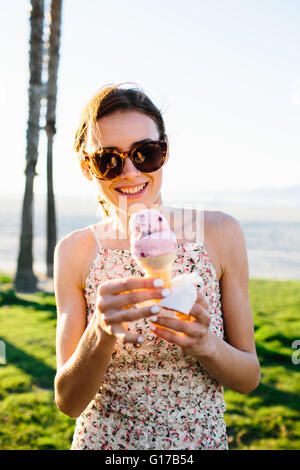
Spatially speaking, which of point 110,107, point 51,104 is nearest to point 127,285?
point 110,107

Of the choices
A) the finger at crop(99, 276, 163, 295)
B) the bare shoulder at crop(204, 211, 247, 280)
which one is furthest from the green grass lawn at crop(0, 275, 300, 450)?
the finger at crop(99, 276, 163, 295)

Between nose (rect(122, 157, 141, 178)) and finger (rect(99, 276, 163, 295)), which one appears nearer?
finger (rect(99, 276, 163, 295))

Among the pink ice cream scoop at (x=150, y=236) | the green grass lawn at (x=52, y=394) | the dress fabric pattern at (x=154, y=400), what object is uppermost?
the pink ice cream scoop at (x=150, y=236)

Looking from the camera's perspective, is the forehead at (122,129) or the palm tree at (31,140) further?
the palm tree at (31,140)

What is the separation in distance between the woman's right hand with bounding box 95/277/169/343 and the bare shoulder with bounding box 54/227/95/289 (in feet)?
1.88

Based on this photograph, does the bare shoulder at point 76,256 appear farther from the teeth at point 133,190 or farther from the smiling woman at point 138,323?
the teeth at point 133,190

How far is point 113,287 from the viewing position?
154 centimetres

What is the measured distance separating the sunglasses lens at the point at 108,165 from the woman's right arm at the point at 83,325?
0.44 meters

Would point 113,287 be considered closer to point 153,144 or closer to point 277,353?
point 153,144

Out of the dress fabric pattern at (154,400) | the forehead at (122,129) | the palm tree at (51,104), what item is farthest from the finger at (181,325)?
the palm tree at (51,104)

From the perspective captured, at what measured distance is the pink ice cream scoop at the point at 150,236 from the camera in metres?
1.69

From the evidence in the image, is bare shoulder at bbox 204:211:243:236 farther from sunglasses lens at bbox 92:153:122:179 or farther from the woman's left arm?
sunglasses lens at bbox 92:153:122:179

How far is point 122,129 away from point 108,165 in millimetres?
180

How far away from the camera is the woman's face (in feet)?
6.40
